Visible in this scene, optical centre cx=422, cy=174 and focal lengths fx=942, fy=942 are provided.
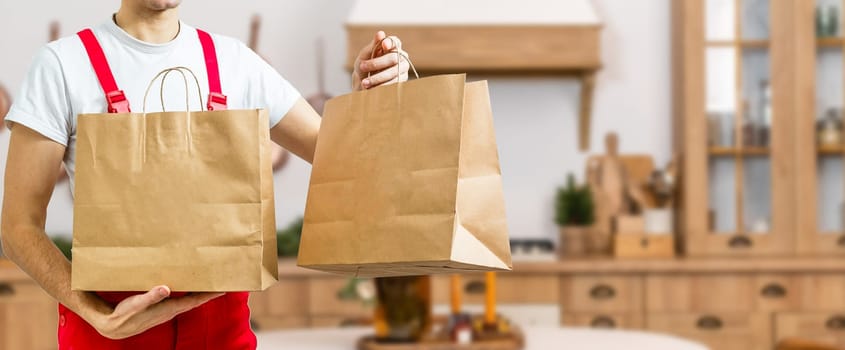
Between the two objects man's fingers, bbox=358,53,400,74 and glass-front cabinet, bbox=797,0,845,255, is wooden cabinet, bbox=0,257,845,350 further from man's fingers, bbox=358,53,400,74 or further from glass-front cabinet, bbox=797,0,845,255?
man's fingers, bbox=358,53,400,74

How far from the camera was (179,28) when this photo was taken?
1230 millimetres

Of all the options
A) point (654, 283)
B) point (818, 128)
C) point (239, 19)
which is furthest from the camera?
point (239, 19)

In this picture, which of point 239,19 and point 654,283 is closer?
point 654,283

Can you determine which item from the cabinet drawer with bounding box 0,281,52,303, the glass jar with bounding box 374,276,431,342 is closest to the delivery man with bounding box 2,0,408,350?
the glass jar with bounding box 374,276,431,342

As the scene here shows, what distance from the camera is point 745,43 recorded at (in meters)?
3.72

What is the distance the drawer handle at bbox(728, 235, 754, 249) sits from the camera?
3688mm

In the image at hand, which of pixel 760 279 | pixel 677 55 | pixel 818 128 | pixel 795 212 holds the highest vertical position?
pixel 677 55

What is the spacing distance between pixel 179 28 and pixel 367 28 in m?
2.32

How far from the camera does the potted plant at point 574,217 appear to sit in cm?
387

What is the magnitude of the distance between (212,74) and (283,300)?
236cm

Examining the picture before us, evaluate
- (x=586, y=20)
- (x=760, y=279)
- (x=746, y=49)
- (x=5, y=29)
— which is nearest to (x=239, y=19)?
(x=5, y=29)

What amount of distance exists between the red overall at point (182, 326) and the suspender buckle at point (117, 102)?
2 centimetres

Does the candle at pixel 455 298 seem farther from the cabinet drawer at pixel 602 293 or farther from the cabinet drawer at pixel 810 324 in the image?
the cabinet drawer at pixel 810 324

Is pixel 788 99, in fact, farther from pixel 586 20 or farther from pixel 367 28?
pixel 367 28
